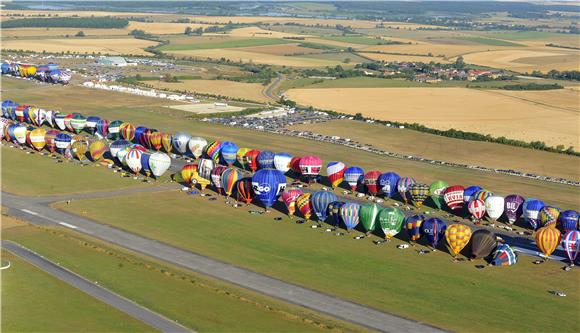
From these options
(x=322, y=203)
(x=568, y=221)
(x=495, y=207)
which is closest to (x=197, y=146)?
(x=322, y=203)

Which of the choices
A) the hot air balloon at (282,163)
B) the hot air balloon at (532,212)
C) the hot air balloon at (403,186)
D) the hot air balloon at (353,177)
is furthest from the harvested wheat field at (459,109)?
the hot air balloon at (532,212)

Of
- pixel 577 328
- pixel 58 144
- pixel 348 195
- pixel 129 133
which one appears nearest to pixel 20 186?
pixel 58 144

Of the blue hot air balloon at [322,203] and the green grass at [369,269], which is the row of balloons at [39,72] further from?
the blue hot air balloon at [322,203]

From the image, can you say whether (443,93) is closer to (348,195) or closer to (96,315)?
(348,195)

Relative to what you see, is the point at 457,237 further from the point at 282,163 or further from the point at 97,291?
the point at 282,163

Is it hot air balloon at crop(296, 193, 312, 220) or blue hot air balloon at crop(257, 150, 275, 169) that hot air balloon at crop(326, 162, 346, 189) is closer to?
blue hot air balloon at crop(257, 150, 275, 169)

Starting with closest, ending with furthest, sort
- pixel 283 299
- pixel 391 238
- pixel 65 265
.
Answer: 1. pixel 283 299
2. pixel 65 265
3. pixel 391 238

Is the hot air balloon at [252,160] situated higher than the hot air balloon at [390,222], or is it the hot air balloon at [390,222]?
the hot air balloon at [390,222]
